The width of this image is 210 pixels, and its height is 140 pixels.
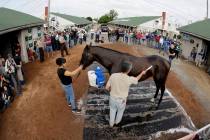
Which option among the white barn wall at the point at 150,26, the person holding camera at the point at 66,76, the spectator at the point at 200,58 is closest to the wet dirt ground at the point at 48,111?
the person holding camera at the point at 66,76

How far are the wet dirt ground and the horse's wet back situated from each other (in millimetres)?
385

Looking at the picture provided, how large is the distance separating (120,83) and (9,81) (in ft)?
17.8

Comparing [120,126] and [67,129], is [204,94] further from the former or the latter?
[67,129]

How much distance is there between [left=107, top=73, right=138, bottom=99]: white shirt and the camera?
22.0ft

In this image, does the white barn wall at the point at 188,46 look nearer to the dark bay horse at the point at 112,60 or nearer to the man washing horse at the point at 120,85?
the dark bay horse at the point at 112,60

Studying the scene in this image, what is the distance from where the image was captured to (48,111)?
902 cm

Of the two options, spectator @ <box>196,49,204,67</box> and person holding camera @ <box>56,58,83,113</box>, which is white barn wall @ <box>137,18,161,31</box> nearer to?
spectator @ <box>196,49,204,67</box>

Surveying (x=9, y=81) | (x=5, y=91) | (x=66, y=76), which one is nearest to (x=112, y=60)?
(x=66, y=76)

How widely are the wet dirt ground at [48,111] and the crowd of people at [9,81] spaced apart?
0.86ft

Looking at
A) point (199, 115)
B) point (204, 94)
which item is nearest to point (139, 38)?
point (204, 94)

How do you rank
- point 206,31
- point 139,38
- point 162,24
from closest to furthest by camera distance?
point 206,31, point 139,38, point 162,24

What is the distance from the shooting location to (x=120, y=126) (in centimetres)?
801

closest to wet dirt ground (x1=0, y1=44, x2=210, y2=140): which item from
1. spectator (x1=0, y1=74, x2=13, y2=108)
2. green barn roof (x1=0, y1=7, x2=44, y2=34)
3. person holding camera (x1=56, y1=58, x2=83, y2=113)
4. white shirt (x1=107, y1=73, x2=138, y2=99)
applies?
spectator (x1=0, y1=74, x2=13, y2=108)

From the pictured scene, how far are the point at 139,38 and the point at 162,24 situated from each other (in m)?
17.1
